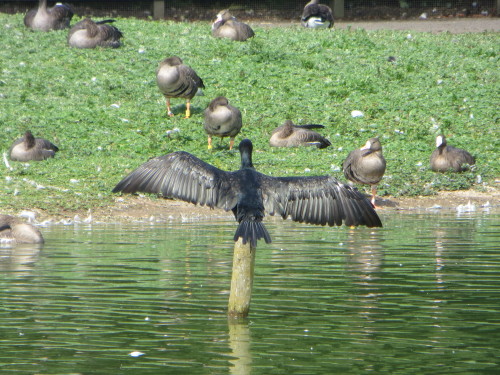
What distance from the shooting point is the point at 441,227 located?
12805 mm

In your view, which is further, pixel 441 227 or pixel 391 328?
pixel 441 227

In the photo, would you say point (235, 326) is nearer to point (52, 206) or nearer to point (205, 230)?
point (205, 230)

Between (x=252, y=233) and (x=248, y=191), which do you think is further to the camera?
(x=248, y=191)

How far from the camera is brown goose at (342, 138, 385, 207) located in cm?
1458

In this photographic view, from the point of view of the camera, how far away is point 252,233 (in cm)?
696

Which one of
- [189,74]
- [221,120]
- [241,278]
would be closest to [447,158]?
[221,120]

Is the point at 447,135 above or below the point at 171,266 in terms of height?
above

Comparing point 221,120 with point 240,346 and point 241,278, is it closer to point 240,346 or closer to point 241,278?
point 241,278

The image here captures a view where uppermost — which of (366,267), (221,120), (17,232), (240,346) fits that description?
(221,120)

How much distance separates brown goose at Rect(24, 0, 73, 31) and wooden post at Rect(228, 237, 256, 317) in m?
16.6

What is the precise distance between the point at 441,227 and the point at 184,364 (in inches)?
281

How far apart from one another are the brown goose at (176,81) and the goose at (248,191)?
10429mm

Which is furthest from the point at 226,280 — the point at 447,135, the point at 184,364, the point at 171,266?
the point at 447,135

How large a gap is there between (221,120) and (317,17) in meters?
9.24
